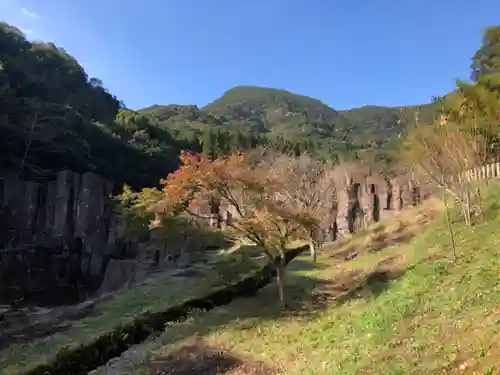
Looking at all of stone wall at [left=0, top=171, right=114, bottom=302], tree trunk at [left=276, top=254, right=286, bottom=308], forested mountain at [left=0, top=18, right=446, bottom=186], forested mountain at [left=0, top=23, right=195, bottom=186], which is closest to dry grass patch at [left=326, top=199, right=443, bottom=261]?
forested mountain at [left=0, top=18, right=446, bottom=186]

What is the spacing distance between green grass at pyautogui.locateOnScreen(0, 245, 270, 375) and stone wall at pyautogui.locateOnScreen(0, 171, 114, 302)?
13.6 metres

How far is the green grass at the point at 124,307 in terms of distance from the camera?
13.2 meters

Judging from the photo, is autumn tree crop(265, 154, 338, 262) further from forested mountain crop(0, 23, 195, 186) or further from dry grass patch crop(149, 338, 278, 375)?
dry grass patch crop(149, 338, 278, 375)

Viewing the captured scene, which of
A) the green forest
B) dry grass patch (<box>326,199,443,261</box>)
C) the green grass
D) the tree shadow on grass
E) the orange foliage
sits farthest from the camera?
the green forest

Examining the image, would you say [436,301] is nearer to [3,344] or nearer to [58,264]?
[3,344]

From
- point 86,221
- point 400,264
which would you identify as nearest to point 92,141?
point 86,221

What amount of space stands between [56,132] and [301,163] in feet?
73.9

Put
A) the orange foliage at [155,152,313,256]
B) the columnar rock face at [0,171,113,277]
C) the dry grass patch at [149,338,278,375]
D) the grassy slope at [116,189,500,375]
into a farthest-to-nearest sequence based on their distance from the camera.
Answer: the columnar rock face at [0,171,113,277] → the orange foliage at [155,152,313,256] → the dry grass patch at [149,338,278,375] → the grassy slope at [116,189,500,375]

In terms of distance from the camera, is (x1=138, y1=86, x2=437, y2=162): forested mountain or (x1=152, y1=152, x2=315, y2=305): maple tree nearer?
(x1=152, y1=152, x2=315, y2=305): maple tree

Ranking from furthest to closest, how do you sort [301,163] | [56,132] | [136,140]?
[136,140], [56,132], [301,163]

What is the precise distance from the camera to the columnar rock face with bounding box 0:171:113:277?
114ft

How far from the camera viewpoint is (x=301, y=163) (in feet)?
137

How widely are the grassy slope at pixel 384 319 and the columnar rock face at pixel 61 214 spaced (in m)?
19.8

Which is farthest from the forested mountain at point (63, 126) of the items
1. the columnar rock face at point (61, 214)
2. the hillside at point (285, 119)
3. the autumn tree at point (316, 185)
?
the hillside at point (285, 119)
